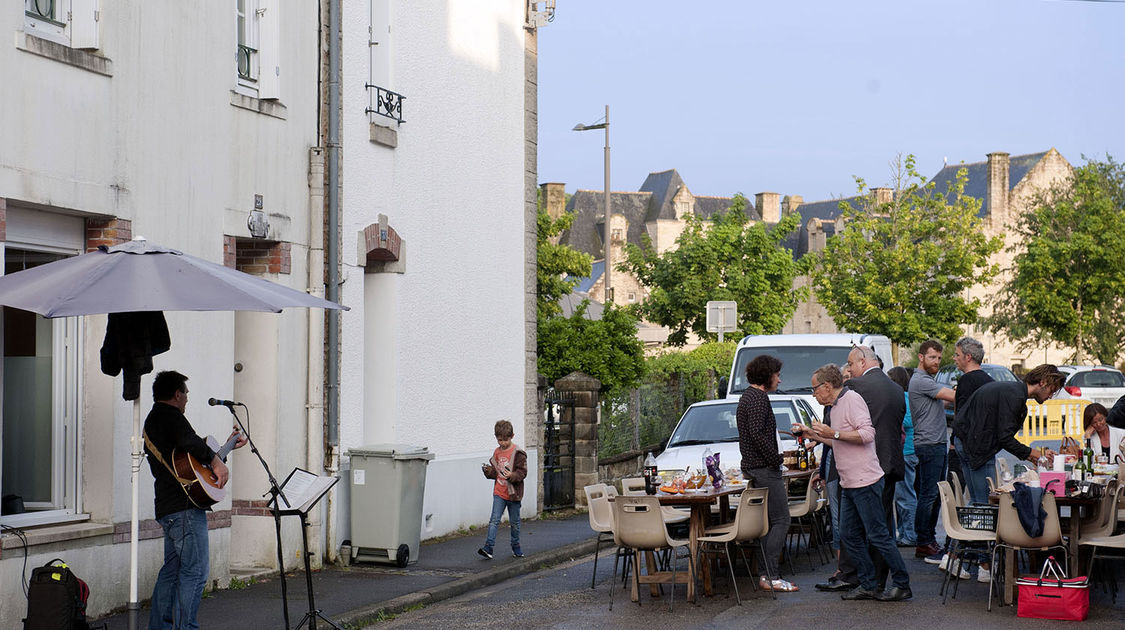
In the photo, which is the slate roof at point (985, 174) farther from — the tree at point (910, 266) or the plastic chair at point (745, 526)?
the plastic chair at point (745, 526)

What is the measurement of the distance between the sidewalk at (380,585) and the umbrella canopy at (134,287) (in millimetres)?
2937

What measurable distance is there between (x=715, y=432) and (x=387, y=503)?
16.2 feet

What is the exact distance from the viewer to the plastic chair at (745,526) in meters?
10.7

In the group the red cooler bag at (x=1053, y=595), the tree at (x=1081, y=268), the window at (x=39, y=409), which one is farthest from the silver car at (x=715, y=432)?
the tree at (x=1081, y=268)

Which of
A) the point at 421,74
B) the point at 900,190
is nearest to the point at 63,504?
the point at 421,74

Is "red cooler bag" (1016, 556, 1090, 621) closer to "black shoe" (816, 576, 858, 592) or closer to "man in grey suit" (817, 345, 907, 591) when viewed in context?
"man in grey suit" (817, 345, 907, 591)

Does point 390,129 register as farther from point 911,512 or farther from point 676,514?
point 911,512

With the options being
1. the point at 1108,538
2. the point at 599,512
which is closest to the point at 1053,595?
the point at 1108,538

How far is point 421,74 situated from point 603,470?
7.15m

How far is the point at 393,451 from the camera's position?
1261cm

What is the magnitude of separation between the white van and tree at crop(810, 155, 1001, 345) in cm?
2233

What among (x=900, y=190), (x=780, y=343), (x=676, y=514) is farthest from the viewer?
(x=900, y=190)

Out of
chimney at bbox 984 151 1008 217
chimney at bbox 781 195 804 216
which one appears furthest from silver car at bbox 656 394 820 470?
chimney at bbox 781 195 804 216

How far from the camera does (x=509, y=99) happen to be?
Answer: 17.3 metres
